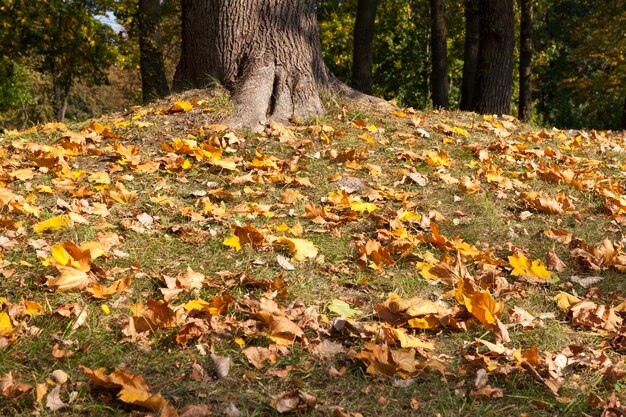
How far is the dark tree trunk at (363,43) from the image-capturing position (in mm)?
13742

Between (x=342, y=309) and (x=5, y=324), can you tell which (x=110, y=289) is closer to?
(x=5, y=324)

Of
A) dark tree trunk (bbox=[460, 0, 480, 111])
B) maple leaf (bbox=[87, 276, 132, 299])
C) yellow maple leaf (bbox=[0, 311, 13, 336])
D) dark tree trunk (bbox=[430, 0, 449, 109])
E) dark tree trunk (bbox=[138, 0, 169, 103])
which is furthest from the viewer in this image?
dark tree trunk (bbox=[430, 0, 449, 109])

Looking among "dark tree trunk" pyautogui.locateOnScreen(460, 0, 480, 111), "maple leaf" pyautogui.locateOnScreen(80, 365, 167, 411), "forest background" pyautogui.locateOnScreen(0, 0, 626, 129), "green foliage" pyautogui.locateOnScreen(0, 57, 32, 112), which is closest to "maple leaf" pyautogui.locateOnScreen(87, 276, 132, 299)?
"maple leaf" pyautogui.locateOnScreen(80, 365, 167, 411)

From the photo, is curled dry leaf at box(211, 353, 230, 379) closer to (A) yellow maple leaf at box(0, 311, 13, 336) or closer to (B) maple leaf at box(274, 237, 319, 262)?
(A) yellow maple leaf at box(0, 311, 13, 336)

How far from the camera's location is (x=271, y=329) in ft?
8.26

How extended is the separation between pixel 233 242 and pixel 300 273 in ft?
1.50

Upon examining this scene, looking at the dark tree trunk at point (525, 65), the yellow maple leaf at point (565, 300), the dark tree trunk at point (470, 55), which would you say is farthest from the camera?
the dark tree trunk at point (525, 65)

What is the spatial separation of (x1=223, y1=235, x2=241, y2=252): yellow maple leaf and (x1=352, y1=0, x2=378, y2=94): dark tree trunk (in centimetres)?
1133

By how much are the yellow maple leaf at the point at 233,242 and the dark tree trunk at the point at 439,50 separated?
12064 mm

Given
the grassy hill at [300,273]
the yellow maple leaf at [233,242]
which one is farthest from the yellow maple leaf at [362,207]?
the yellow maple leaf at [233,242]

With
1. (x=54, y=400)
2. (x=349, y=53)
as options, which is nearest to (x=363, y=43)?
(x=349, y=53)

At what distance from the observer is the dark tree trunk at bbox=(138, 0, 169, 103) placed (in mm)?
12805

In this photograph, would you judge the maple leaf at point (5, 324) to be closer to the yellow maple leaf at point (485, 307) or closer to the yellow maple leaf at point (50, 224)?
the yellow maple leaf at point (50, 224)

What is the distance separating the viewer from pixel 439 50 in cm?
1492
